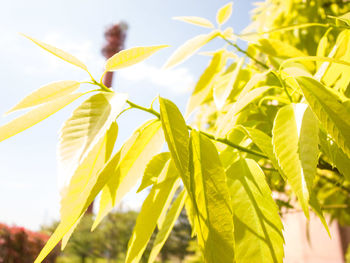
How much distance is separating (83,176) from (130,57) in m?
0.14

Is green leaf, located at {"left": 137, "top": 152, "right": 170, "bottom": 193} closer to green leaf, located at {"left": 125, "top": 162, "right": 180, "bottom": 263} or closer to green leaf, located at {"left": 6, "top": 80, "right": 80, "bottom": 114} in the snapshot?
green leaf, located at {"left": 125, "top": 162, "right": 180, "bottom": 263}

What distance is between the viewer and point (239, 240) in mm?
297

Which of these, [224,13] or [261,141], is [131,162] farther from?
[224,13]

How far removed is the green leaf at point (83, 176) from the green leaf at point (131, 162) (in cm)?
2

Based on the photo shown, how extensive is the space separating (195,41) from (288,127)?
0.21 meters

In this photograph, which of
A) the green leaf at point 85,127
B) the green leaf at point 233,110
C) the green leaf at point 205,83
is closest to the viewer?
the green leaf at point 85,127

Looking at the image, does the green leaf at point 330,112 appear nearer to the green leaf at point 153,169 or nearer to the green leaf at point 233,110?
the green leaf at point 233,110

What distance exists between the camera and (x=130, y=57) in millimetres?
349

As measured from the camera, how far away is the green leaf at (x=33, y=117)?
277 mm

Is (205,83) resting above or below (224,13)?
below

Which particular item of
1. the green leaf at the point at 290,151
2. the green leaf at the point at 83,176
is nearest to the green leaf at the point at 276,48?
the green leaf at the point at 290,151

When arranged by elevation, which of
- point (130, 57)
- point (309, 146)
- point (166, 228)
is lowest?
point (166, 228)

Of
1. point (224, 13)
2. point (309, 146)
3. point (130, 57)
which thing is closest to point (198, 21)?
point (224, 13)

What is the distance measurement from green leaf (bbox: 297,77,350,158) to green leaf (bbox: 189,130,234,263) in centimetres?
11
